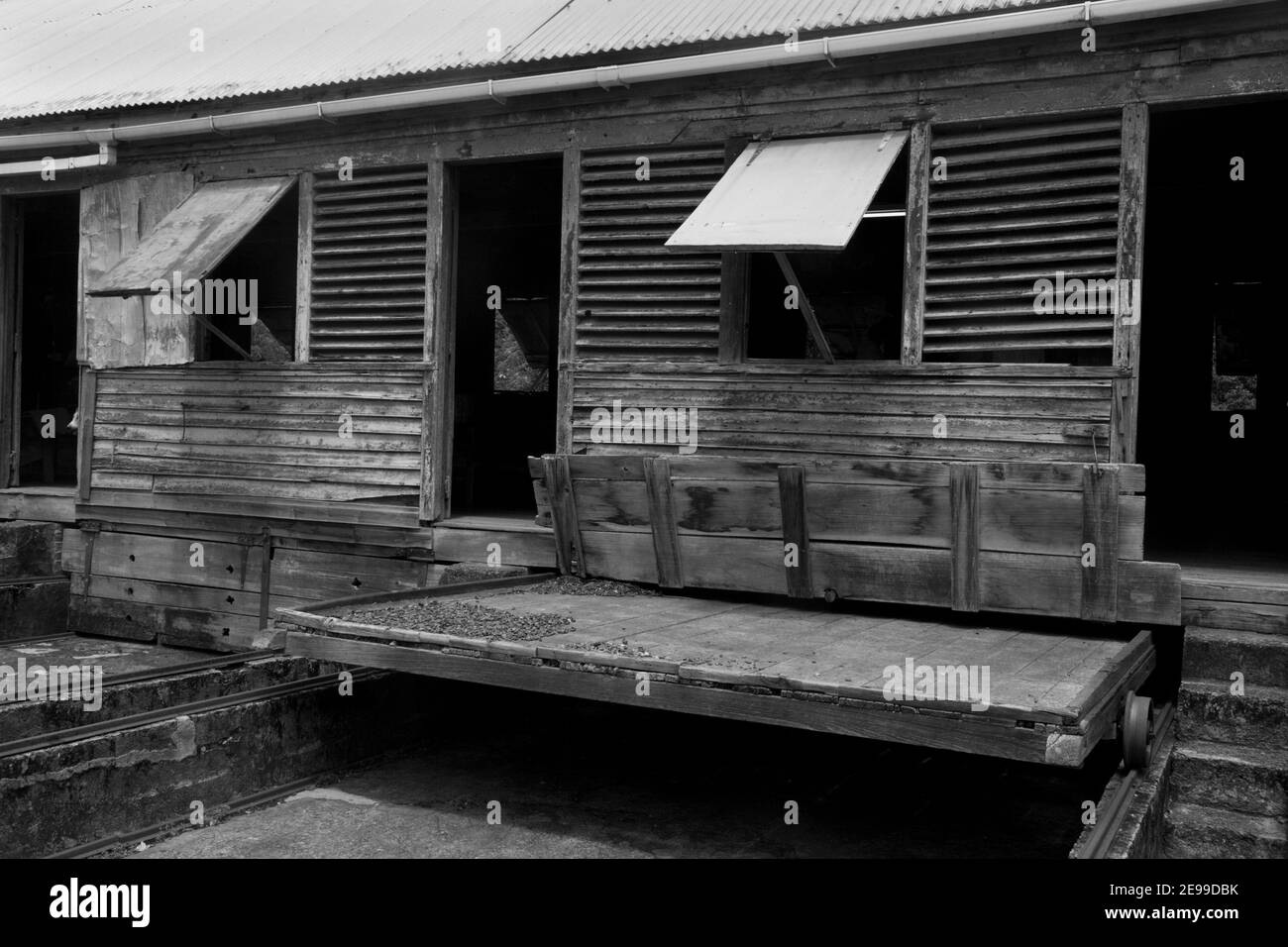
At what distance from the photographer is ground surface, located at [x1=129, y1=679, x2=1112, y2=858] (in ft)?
20.5

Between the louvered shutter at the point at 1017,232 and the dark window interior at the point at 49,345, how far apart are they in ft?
38.4

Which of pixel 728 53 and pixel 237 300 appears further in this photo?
pixel 237 300

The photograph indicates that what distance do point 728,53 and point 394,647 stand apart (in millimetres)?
4354

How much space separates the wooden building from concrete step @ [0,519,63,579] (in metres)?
0.20

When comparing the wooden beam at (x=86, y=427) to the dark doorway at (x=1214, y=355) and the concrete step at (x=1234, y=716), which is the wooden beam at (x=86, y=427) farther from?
the dark doorway at (x=1214, y=355)

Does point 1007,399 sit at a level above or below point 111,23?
below

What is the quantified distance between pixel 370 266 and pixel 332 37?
2.53 m

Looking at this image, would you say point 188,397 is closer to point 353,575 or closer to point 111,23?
point 353,575

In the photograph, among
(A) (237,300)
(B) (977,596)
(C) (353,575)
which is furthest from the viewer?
(A) (237,300)

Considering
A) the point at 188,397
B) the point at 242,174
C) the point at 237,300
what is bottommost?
the point at 188,397

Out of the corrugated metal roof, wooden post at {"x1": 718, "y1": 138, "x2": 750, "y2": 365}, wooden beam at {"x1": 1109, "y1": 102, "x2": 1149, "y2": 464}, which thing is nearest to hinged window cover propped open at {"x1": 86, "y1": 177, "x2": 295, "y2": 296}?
the corrugated metal roof

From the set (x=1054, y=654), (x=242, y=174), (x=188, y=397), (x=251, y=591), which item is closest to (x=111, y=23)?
(x=242, y=174)

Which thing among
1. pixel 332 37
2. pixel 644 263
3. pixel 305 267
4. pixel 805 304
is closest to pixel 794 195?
pixel 805 304

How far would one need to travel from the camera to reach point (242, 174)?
10.0 metres
